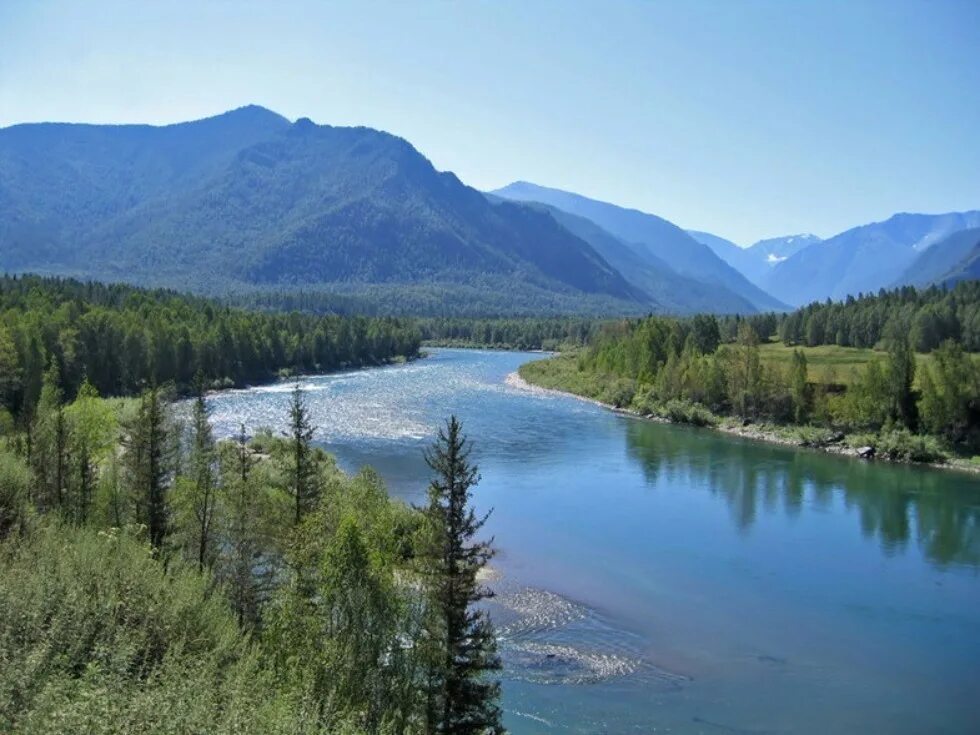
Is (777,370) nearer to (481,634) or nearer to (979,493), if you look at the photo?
(979,493)

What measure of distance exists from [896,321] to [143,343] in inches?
4040

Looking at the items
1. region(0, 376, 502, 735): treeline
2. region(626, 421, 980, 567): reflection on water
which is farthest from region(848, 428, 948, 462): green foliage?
region(0, 376, 502, 735): treeline

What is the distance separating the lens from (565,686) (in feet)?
91.4

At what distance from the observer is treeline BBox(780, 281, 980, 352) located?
110938mm

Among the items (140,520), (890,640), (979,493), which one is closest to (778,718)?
(890,640)

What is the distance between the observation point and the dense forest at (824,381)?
7494cm

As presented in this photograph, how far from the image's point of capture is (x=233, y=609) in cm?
2516

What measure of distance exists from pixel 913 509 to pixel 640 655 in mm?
33499

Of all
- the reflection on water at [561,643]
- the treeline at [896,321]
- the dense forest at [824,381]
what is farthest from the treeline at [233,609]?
the treeline at [896,321]

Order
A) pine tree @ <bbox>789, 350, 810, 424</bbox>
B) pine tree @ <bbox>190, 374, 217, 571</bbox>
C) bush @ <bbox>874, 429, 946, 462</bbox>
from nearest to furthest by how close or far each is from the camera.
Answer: pine tree @ <bbox>190, 374, 217, 571</bbox>
bush @ <bbox>874, 429, 946, 462</bbox>
pine tree @ <bbox>789, 350, 810, 424</bbox>

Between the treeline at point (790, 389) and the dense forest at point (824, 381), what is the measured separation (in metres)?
0.12

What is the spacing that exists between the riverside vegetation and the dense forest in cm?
5656

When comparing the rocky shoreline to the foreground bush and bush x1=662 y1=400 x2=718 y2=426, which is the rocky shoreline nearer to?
bush x1=662 y1=400 x2=718 y2=426

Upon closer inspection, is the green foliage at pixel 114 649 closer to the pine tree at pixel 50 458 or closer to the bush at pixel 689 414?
the pine tree at pixel 50 458
